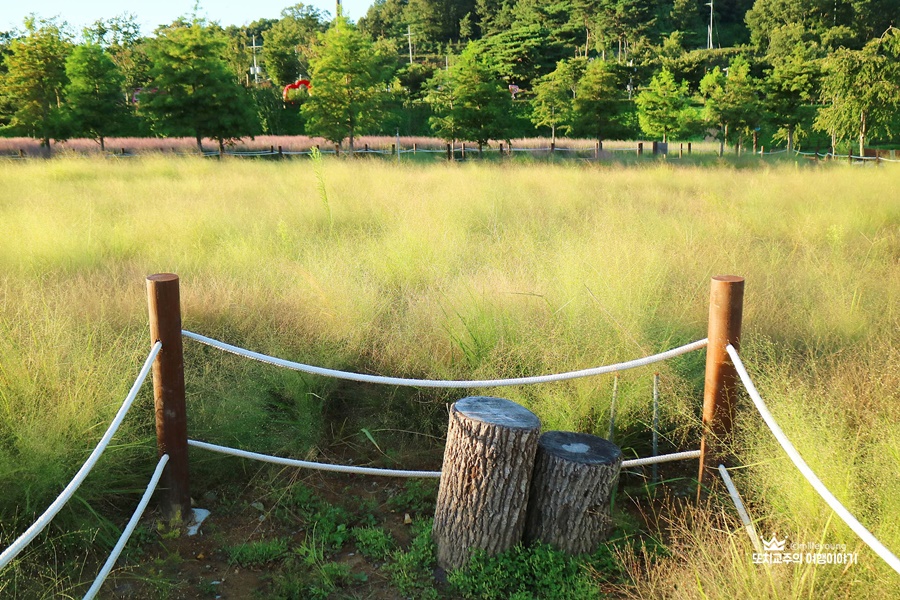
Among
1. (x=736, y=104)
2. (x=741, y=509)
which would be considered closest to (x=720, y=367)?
(x=741, y=509)

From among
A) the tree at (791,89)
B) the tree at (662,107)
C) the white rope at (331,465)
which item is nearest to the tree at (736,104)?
the tree at (791,89)

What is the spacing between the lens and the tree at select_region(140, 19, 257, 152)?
71.0ft

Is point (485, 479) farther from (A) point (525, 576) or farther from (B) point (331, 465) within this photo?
(B) point (331, 465)

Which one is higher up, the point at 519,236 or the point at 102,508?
the point at 519,236

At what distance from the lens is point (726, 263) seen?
6457 millimetres

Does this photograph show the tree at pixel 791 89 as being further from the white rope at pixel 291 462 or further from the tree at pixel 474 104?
the white rope at pixel 291 462

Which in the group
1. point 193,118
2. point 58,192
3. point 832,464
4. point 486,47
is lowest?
point 832,464

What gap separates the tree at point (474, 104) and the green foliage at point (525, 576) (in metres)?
22.1

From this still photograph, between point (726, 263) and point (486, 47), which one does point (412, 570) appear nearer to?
point (726, 263)

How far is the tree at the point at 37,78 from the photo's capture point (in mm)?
22766

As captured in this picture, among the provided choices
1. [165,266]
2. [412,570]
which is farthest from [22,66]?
[412,570]

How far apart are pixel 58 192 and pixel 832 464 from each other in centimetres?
1116

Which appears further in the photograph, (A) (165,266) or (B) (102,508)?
(A) (165,266)

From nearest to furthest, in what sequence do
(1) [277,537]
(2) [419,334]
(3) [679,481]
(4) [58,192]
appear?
(1) [277,537] → (3) [679,481] → (2) [419,334] → (4) [58,192]
